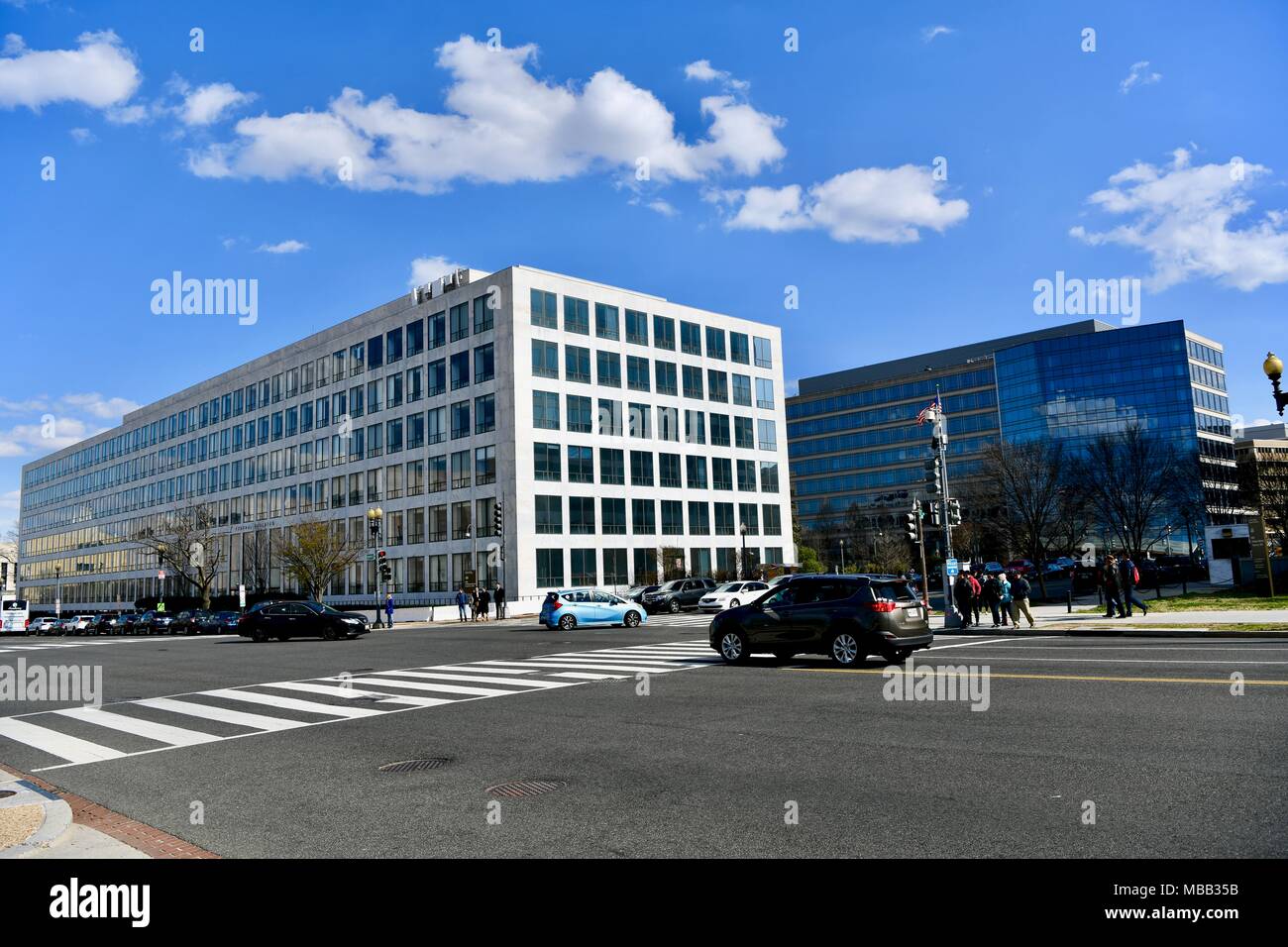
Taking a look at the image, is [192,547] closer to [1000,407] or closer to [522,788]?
[522,788]

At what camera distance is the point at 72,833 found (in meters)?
6.59

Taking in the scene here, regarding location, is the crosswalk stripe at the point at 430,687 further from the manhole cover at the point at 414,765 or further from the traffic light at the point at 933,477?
the traffic light at the point at 933,477

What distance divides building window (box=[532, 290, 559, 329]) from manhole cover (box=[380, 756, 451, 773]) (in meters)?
55.0

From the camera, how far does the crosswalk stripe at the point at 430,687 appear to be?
14373 millimetres

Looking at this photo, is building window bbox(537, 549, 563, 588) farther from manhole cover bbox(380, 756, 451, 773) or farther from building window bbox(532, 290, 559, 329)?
manhole cover bbox(380, 756, 451, 773)

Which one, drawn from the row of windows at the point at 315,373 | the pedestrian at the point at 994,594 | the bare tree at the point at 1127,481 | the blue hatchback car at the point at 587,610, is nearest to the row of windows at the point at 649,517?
the row of windows at the point at 315,373

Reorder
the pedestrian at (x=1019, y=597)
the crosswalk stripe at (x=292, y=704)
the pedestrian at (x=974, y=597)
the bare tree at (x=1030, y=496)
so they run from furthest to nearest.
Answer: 1. the bare tree at (x=1030, y=496)
2. the pedestrian at (x=974, y=597)
3. the pedestrian at (x=1019, y=597)
4. the crosswalk stripe at (x=292, y=704)

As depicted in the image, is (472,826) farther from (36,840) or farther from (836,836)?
(36,840)

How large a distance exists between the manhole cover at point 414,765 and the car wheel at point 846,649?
28.5 ft

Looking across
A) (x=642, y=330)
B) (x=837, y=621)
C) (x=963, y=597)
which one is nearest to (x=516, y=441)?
(x=642, y=330)

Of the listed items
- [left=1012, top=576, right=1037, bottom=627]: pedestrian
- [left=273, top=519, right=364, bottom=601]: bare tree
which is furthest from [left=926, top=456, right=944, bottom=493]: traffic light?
[left=273, top=519, right=364, bottom=601]: bare tree

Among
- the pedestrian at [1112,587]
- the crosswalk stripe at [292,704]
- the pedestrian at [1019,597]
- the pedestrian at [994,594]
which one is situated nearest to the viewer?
the crosswalk stripe at [292,704]
